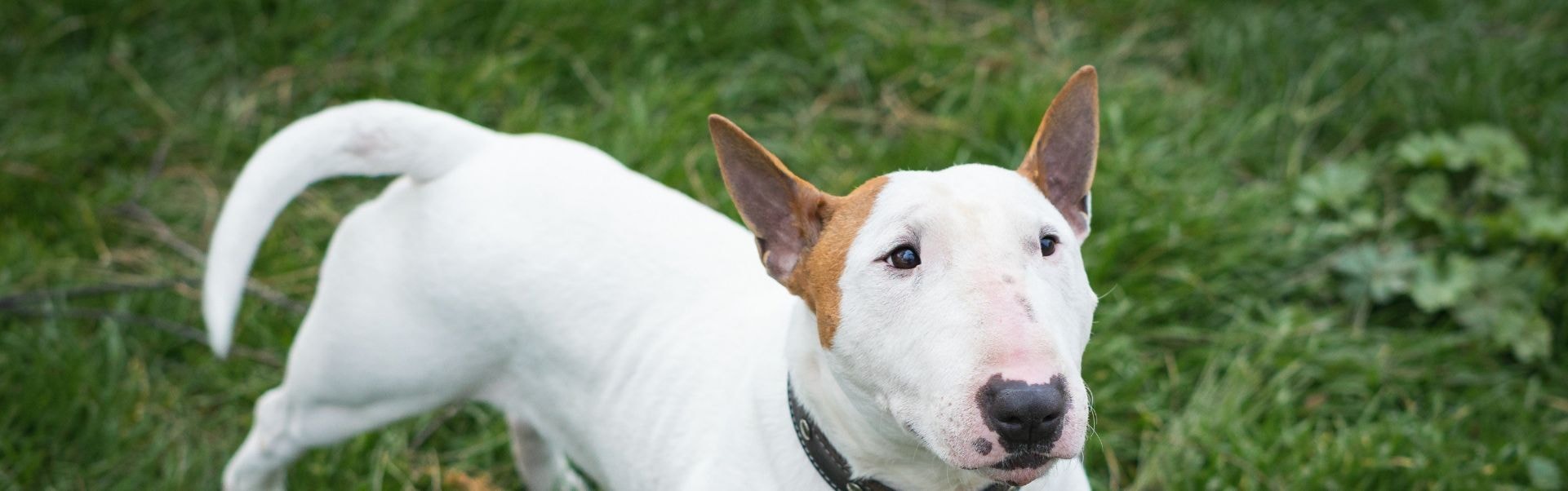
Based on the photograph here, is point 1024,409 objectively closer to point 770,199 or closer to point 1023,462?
point 1023,462

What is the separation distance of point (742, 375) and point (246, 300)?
2.50 metres

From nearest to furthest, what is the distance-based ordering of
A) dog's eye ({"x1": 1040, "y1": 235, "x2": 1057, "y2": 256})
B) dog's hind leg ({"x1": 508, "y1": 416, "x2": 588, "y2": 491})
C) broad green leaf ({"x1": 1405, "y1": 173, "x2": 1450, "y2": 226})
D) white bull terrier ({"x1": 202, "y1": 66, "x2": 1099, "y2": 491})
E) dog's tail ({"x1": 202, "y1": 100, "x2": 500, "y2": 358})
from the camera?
white bull terrier ({"x1": 202, "y1": 66, "x2": 1099, "y2": 491}), dog's eye ({"x1": 1040, "y1": 235, "x2": 1057, "y2": 256}), dog's tail ({"x1": 202, "y1": 100, "x2": 500, "y2": 358}), dog's hind leg ({"x1": 508, "y1": 416, "x2": 588, "y2": 491}), broad green leaf ({"x1": 1405, "y1": 173, "x2": 1450, "y2": 226})

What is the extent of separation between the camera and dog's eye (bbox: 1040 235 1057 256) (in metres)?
2.31

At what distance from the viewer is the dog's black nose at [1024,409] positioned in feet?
6.65

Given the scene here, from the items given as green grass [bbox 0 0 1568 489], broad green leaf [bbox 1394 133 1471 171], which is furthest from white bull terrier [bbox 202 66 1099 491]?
broad green leaf [bbox 1394 133 1471 171]

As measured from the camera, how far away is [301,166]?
3240 mm

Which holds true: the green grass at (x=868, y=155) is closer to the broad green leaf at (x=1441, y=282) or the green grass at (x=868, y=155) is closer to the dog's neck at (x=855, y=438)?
the broad green leaf at (x=1441, y=282)

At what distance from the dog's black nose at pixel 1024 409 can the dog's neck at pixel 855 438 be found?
0.42 m

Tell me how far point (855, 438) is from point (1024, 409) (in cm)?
57

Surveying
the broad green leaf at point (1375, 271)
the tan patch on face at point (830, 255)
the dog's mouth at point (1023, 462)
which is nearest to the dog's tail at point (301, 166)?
the tan patch on face at point (830, 255)

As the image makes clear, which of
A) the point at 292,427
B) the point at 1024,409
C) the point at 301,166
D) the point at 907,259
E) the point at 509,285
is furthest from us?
the point at 292,427

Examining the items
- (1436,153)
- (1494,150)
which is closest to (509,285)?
(1436,153)

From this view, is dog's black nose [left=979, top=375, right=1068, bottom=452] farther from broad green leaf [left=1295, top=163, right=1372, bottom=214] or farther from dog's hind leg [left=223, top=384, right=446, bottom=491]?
broad green leaf [left=1295, top=163, right=1372, bottom=214]

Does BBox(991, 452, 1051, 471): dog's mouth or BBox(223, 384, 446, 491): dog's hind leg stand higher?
BBox(991, 452, 1051, 471): dog's mouth
